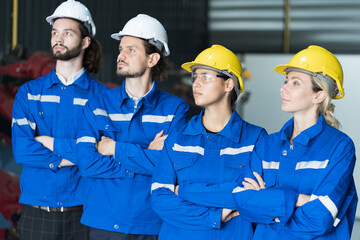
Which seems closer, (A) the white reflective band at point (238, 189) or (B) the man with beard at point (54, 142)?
(A) the white reflective band at point (238, 189)

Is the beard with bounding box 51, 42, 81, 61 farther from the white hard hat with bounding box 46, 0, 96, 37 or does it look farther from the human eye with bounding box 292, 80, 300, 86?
the human eye with bounding box 292, 80, 300, 86

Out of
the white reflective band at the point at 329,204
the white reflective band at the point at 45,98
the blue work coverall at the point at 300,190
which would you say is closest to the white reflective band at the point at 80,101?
the white reflective band at the point at 45,98

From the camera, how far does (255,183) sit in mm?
2328

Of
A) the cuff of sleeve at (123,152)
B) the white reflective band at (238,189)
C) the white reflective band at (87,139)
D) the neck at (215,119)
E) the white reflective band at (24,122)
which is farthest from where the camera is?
the white reflective band at (24,122)

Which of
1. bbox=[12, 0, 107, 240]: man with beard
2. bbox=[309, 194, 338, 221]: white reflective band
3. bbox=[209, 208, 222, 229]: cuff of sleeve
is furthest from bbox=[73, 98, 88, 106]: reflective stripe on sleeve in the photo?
bbox=[309, 194, 338, 221]: white reflective band

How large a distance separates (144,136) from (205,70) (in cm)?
58

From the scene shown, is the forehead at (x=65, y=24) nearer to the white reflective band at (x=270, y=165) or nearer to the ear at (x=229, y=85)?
the ear at (x=229, y=85)

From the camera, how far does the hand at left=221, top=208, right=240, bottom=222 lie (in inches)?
94.2

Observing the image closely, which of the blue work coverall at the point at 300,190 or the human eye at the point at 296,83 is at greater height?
the human eye at the point at 296,83

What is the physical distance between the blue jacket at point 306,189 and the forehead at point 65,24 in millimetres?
1709

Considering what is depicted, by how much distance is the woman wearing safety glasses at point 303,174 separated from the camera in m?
2.16

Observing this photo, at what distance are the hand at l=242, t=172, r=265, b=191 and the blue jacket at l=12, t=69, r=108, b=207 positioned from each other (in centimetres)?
119

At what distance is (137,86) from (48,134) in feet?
2.31

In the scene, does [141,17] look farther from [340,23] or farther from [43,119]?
[340,23]
